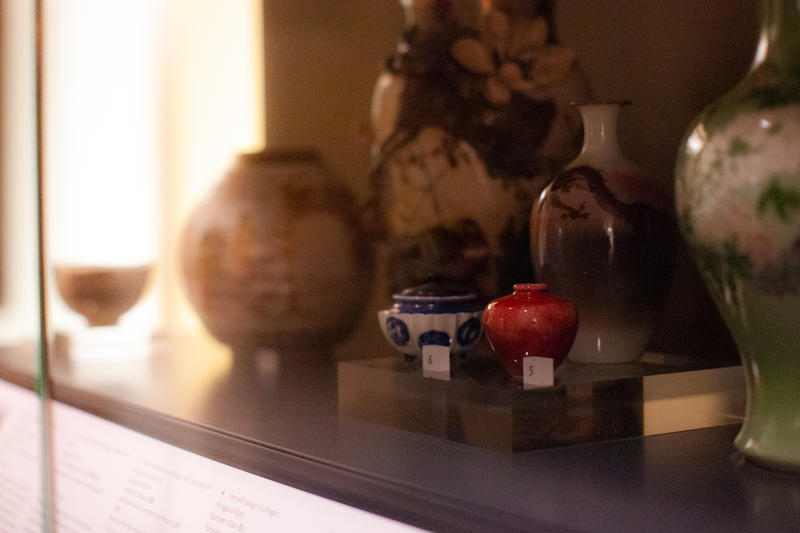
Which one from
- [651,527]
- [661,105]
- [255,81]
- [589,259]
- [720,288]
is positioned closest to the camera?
[651,527]

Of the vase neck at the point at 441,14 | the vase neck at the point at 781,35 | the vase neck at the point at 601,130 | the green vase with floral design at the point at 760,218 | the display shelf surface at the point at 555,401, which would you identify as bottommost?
the display shelf surface at the point at 555,401

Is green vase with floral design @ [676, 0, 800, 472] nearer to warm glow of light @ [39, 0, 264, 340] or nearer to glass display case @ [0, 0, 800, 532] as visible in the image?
glass display case @ [0, 0, 800, 532]

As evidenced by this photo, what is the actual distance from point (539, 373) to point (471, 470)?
9 cm

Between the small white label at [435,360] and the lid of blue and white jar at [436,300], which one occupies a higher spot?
the lid of blue and white jar at [436,300]

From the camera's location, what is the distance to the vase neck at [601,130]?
2.51ft

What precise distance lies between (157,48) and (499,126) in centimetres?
96

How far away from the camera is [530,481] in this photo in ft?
1.84

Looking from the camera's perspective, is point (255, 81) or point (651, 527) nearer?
point (651, 527)

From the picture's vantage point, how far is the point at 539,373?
2.14 feet

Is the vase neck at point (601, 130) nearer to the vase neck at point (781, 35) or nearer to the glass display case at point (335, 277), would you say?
the glass display case at point (335, 277)

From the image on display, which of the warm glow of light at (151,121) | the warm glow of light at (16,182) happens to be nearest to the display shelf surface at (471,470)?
the warm glow of light at (16,182)

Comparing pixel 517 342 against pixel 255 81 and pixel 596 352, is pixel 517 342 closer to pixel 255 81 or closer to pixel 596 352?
pixel 596 352

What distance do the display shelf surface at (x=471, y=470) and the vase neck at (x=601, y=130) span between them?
0.23 metres

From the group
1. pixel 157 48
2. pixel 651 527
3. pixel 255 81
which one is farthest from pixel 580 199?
pixel 157 48
